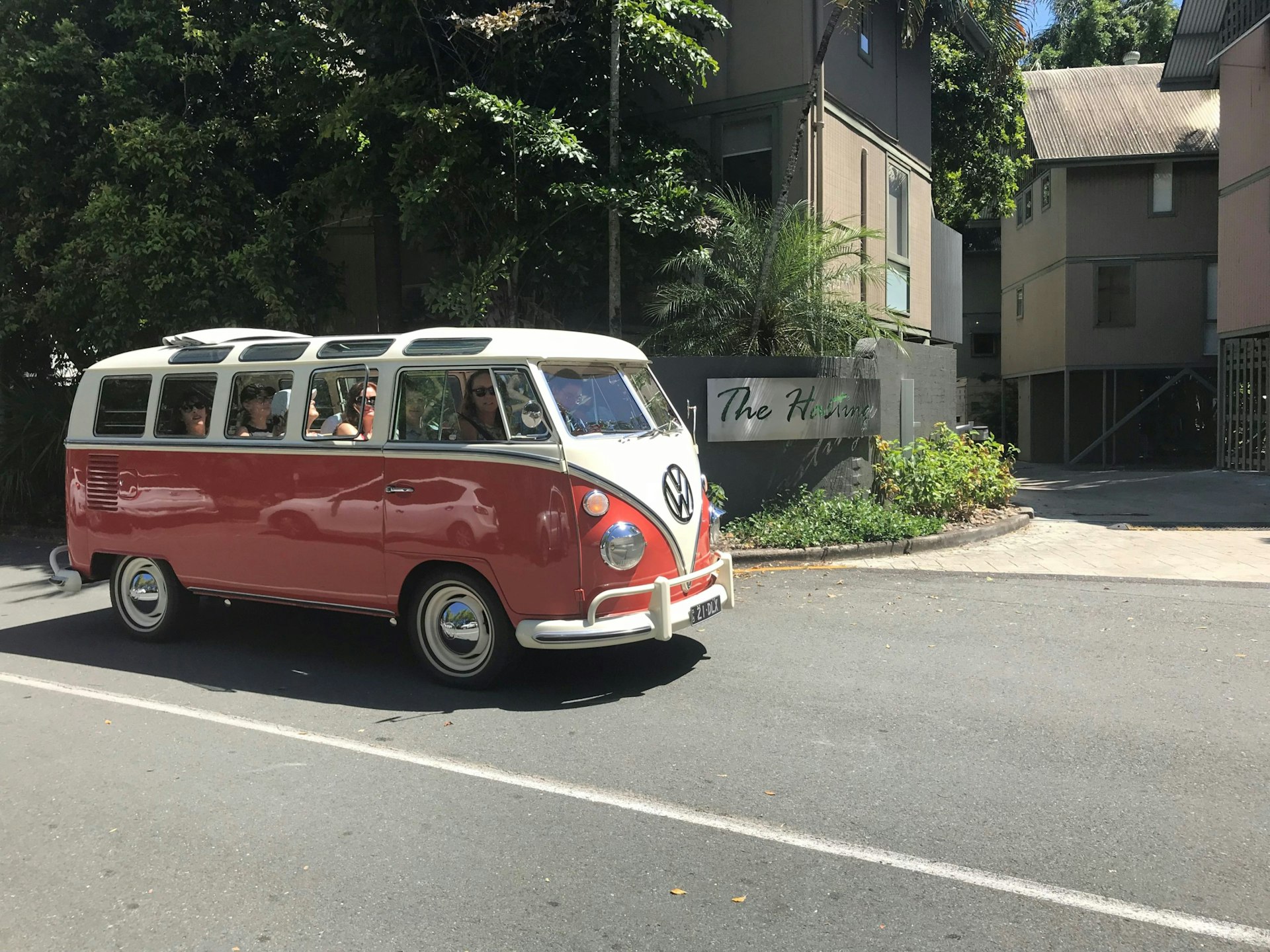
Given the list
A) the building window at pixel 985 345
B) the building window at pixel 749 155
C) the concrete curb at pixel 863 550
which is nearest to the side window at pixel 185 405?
the concrete curb at pixel 863 550

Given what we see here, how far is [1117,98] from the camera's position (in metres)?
27.8

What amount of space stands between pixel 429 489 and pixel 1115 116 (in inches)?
1034

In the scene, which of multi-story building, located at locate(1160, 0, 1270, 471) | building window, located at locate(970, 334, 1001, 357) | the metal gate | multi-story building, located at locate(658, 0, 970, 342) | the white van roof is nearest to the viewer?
the white van roof

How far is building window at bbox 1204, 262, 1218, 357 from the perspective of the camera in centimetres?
2598

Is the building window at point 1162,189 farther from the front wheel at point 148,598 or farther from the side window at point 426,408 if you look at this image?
the front wheel at point 148,598

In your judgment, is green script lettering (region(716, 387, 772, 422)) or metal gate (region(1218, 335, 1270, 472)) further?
metal gate (region(1218, 335, 1270, 472))

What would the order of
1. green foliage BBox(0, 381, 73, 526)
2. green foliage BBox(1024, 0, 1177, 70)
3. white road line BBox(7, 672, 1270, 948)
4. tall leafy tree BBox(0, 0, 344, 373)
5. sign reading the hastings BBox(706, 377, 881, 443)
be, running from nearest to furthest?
1. white road line BBox(7, 672, 1270, 948)
2. sign reading the hastings BBox(706, 377, 881, 443)
3. tall leafy tree BBox(0, 0, 344, 373)
4. green foliage BBox(0, 381, 73, 526)
5. green foliage BBox(1024, 0, 1177, 70)

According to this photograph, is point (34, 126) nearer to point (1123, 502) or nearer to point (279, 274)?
point (279, 274)

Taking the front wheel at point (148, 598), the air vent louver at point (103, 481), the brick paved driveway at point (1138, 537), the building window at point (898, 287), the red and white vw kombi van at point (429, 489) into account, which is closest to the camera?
the red and white vw kombi van at point (429, 489)

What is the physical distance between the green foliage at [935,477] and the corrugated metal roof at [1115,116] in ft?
51.5

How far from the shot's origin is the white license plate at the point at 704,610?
677 centimetres

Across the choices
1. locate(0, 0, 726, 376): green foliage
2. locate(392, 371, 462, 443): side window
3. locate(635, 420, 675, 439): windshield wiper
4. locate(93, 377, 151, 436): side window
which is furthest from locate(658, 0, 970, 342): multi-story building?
locate(93, 377, 151, 436): side window

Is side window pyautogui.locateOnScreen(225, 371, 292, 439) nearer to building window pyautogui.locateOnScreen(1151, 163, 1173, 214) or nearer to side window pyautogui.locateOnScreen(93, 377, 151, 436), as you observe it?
side window pyautogui.locateOnScreen(93, 377, 151, 436)

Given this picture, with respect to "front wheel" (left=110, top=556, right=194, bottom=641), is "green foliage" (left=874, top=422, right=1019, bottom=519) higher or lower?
higher
